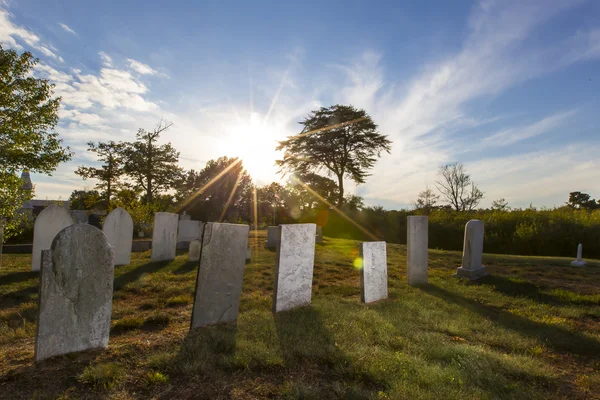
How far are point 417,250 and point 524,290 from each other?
264 cm

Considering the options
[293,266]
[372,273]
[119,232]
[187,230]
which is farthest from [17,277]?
[187,230]

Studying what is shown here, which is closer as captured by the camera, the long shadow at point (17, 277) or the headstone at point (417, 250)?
the long shadow at point (17, 277)

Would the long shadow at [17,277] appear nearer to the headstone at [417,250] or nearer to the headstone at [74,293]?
the headstone at [74,293]

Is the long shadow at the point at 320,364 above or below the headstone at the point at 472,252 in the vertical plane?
below

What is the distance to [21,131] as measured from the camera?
472 inches

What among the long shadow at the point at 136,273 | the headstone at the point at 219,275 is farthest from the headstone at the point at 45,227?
the headstone at the point at 219,275

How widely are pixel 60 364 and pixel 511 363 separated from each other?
475cm

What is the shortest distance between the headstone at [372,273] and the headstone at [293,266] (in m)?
1.10

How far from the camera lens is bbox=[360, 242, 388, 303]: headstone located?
246 inches

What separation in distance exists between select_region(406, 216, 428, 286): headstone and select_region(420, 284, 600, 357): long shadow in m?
1.54

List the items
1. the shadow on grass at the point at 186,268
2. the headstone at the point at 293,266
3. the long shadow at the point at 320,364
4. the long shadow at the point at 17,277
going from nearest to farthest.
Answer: the long shadow at the point at 320,364 → the headstone at the point at 293,266 → the long shadow at the point at 17,277 → the shadow on grass at the point at 186,268

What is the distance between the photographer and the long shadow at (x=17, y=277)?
7341 millimetres

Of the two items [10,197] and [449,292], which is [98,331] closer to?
[449,292]

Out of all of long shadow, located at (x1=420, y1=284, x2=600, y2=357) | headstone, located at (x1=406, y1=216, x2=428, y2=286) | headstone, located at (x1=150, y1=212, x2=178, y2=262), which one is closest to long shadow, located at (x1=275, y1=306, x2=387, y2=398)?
long shadow, located at (x1=420, y1=284, x2=600, y2=357)
